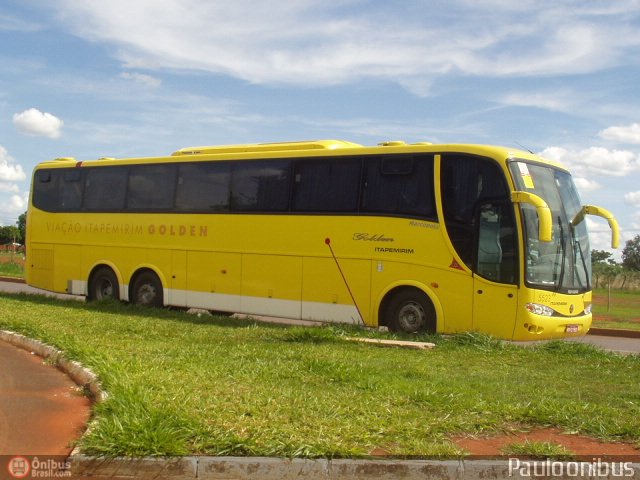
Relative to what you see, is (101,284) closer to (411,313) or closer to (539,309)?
(411,313)

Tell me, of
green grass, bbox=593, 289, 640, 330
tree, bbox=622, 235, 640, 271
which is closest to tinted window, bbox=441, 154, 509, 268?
green grass, bbox=593, 289, 640, 330

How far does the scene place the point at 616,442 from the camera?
20.0ft

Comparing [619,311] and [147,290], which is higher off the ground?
[147,290]

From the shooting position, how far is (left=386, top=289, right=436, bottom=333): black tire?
1311 cm

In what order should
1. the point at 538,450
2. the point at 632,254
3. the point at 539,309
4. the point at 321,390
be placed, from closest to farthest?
the point at 538,450, the point at 321,390, the point at 539,309, the point at 632,254

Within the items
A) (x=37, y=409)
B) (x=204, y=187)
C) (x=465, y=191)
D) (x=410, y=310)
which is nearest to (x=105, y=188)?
(x=204, y=187)

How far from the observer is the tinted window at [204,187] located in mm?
15922

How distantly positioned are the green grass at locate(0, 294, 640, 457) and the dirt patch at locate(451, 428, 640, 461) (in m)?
0.13

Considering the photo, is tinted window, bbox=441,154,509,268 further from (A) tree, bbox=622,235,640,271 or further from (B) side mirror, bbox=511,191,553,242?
(A) tree, bbox=622,235,640,271

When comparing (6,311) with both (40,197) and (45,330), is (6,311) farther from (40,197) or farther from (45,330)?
(40,197)

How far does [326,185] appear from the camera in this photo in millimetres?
14516

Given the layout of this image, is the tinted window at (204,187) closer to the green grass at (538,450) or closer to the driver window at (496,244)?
the driver window at (496,244)

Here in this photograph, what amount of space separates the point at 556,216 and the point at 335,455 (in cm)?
841

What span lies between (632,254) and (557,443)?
2790 inches
